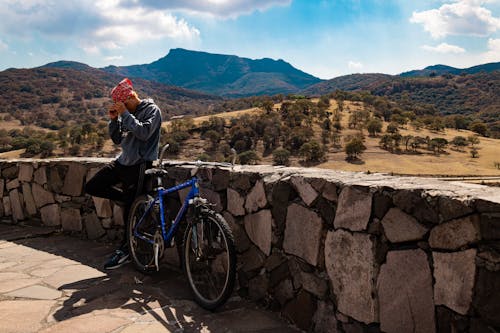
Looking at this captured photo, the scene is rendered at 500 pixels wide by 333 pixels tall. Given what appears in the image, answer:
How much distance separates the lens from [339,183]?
105 inches

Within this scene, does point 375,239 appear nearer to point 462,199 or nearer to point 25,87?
point 462,199

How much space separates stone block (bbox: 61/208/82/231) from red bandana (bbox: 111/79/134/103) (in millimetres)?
2214

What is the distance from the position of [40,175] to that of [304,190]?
14.7 feet

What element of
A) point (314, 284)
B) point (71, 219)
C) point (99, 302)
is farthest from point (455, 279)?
point (71, 219)

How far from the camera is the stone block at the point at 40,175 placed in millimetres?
5836

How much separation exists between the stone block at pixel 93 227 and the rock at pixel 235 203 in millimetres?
2363

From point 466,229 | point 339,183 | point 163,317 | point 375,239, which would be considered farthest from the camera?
point 163,317

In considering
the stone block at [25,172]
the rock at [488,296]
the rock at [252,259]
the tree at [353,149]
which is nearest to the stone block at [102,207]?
the stone block at [25,172]

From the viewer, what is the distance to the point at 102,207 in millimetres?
5184

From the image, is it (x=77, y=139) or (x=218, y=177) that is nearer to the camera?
(x=218, y=177)

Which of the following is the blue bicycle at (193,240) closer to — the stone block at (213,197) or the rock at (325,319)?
the stone block at (213,197)

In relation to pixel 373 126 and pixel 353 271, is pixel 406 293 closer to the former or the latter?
pixel 353 271

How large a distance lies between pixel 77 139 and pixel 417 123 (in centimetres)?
4875

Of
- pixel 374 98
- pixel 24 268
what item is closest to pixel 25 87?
pixel 374 98
